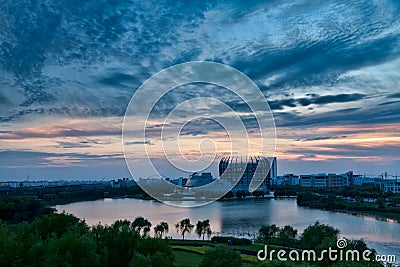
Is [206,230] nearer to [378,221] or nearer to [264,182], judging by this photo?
[378,221]

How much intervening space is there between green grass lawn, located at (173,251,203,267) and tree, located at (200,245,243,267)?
2127 mm

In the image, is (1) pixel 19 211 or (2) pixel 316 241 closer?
(2) pixel 316 241

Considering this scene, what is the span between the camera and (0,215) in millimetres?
13062

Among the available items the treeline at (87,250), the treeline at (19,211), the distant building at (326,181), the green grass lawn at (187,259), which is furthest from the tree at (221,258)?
the distant building at (326,181)

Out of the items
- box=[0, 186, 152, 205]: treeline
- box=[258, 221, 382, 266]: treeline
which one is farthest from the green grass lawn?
box=[0, 186, 152, 205]: treeline

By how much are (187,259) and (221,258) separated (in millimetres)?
3230

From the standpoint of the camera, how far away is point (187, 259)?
8008 millimetres

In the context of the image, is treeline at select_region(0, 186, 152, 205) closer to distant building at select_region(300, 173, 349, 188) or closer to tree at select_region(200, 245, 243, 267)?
distant building at select_region(300, 173, 349, 188)

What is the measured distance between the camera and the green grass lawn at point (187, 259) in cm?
735

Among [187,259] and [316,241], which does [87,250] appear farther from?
[316,241]

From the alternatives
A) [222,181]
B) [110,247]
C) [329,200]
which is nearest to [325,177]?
[222,181]

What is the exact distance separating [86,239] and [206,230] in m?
6.52

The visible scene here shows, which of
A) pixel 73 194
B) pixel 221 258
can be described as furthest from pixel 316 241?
pixel 73 194

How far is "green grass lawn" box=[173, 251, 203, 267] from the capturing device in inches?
289
